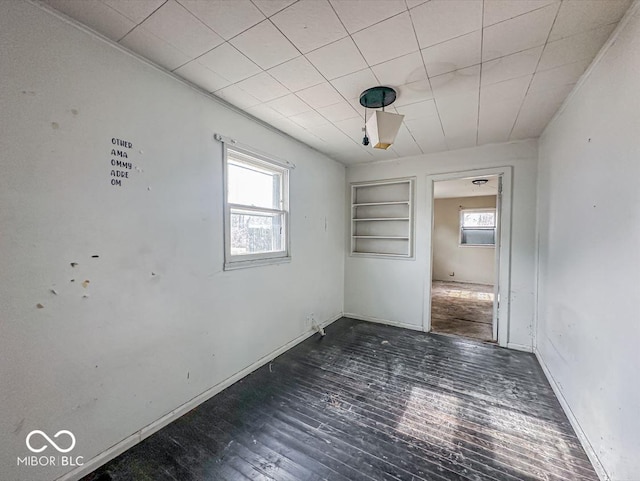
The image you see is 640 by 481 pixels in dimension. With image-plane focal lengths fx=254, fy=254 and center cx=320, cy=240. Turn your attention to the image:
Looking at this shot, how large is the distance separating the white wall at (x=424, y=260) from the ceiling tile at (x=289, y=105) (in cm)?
199

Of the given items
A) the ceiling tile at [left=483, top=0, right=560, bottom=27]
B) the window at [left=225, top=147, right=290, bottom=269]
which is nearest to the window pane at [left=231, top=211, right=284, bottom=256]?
the window at [left=225, top=147, right=290, bottom=269]

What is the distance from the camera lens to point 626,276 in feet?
4.08

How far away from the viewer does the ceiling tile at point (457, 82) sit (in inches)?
69.5

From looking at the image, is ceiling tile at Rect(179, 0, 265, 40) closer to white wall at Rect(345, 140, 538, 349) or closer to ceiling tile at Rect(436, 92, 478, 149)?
ceiling tile at Rect(436, 92, 478, 149)

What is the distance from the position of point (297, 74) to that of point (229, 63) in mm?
459

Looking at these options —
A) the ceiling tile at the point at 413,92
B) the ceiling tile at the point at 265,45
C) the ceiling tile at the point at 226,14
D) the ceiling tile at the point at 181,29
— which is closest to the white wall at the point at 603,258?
the ceiling tile at the point at 413,92

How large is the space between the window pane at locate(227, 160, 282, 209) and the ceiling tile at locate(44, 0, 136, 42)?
109 cm

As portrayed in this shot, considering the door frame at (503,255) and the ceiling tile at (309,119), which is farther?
the door frame at (503,255)

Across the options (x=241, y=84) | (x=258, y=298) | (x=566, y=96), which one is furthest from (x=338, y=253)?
(x=566, y=96)

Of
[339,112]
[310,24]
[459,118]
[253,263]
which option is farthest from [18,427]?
[459,118]

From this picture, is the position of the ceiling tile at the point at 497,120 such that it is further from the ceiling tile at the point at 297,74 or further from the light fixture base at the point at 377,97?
the ceiling tile at the point at 297,74

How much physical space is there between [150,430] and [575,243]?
327 centimetres

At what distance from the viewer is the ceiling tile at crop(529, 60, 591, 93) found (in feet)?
5.48

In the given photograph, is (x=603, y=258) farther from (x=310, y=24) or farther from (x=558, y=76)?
(x=310, y=24)
